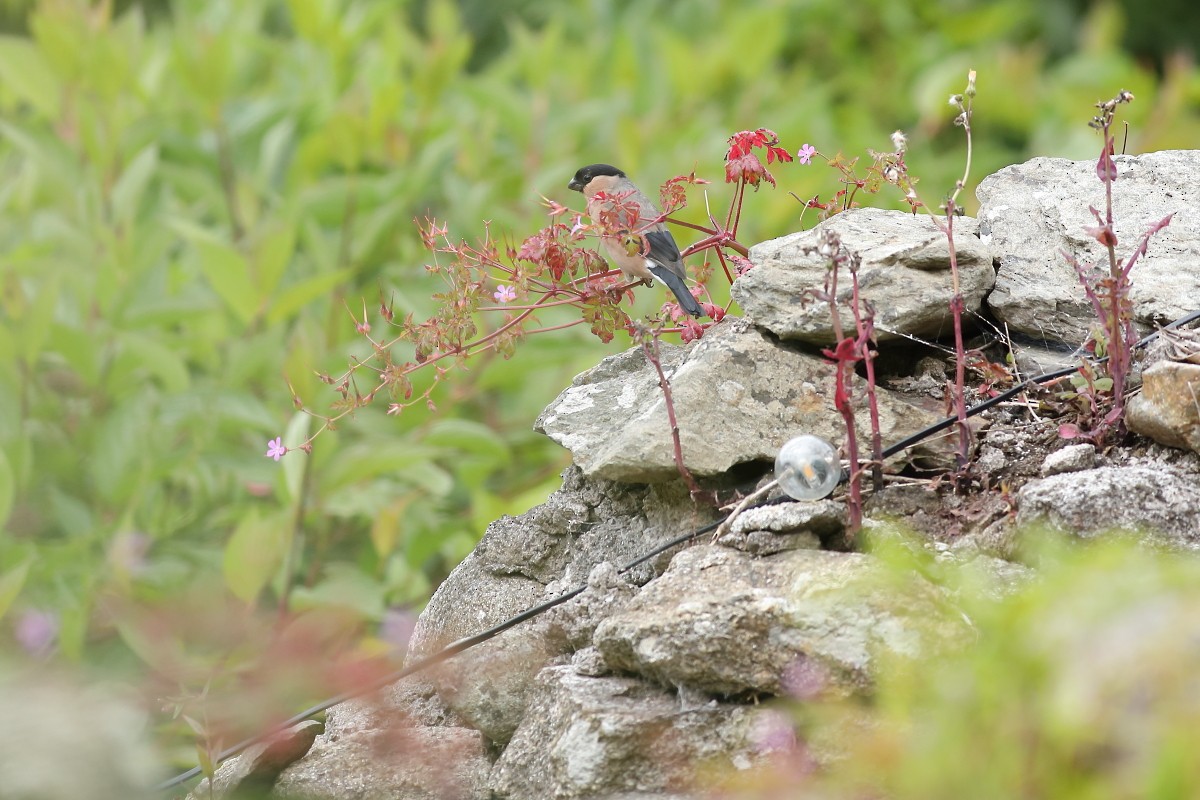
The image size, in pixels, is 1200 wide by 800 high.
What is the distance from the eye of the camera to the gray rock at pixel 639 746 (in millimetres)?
1672

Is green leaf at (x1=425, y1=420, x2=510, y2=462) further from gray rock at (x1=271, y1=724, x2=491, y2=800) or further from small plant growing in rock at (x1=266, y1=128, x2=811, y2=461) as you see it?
gray rock at (x1=271, y1=724, x2=491, y2=800)

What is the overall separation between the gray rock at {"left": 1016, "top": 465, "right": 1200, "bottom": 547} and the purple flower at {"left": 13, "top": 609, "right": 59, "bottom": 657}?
97.3 inches

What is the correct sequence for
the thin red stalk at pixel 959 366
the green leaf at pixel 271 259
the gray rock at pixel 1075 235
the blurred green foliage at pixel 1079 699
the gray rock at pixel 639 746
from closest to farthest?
1. the blurred green foliage at pixel 1079 699
2. the gray rock at pixel 639 746
3. the thin red stalk at pixel 959 366
4. the gray rock at pixel 1075 235
5. the green leaf at pixel 271 259

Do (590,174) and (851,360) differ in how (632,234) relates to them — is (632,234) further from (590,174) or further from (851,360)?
(590,174)

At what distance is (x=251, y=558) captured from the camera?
2.92m

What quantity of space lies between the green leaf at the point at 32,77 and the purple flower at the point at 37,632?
1678 millimetres

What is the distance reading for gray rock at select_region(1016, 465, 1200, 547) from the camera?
170 cm

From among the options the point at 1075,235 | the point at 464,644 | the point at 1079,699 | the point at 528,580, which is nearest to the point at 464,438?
the point at 528,580

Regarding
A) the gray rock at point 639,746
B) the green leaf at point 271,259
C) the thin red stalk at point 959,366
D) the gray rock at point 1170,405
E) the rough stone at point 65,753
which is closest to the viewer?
the rough stone at point 65,753

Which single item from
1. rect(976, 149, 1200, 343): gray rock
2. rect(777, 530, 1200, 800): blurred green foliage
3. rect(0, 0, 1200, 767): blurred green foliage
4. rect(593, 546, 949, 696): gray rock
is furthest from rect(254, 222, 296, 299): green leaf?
rect(777, 530, 1200, 800): blurred green foliage

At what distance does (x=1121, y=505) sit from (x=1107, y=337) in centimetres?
36

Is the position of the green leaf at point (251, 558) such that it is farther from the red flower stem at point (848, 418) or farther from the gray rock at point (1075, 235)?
the gray rock at point (1075, 235)

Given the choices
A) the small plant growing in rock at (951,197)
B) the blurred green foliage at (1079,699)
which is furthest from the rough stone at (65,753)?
the small plant growing in rock at (951,197)

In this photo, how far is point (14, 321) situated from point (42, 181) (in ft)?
3.05
